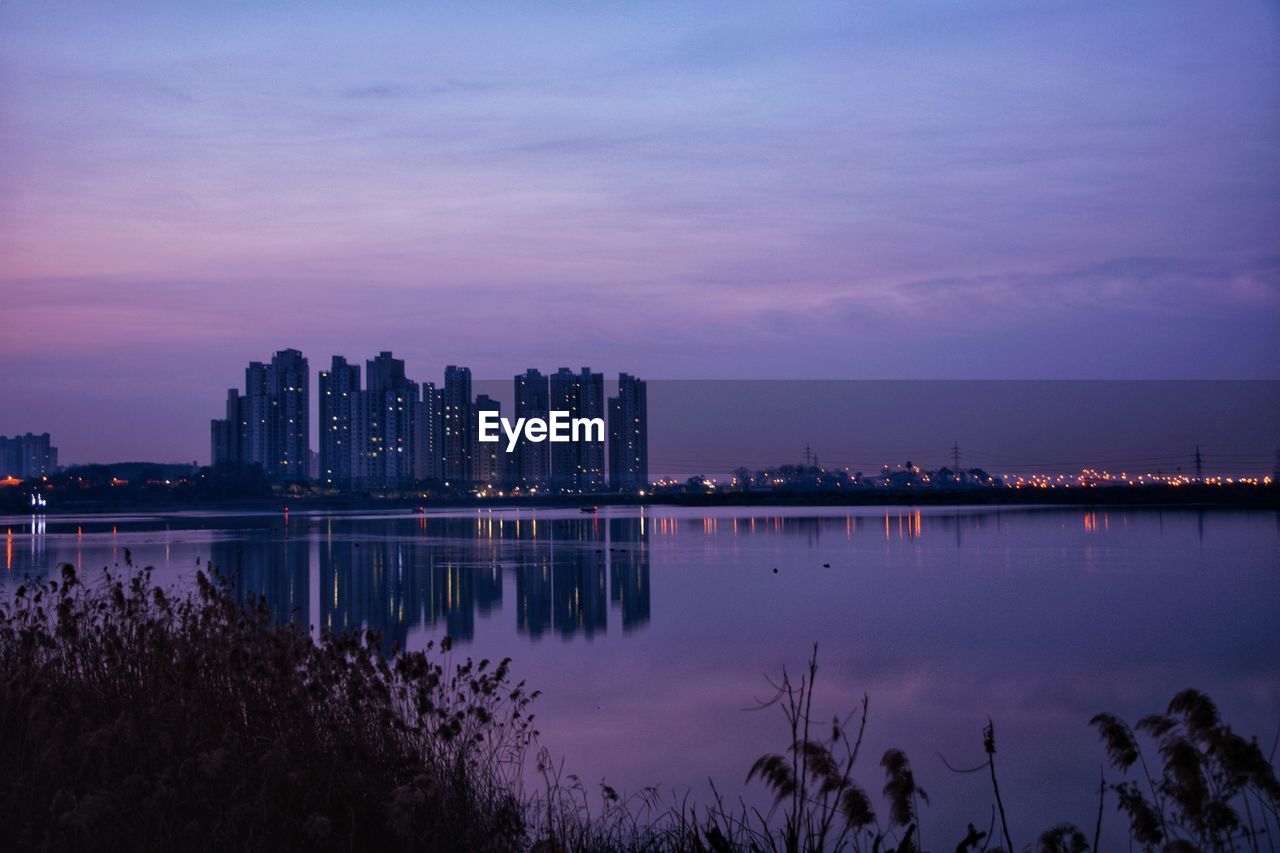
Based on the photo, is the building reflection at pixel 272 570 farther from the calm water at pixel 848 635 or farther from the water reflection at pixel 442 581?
the calm water at pixel 848 635

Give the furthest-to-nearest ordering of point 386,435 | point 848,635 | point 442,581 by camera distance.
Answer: point 386,435, point 442,581, point 848,635

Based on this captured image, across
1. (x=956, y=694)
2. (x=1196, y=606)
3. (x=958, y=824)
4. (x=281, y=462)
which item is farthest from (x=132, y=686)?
(x=281, y=462)

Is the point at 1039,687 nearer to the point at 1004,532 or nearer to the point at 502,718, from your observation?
the point at 502,718

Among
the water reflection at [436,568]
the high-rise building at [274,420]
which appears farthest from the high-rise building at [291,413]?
the water reflection at [436,568]

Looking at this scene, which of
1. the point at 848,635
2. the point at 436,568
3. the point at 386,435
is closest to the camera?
the point at 848,635

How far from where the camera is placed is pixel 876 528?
5862 centimetres

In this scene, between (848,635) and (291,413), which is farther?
(291,413)

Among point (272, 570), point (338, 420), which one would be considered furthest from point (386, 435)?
point (272, 570)

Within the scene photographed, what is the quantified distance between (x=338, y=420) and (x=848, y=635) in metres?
176

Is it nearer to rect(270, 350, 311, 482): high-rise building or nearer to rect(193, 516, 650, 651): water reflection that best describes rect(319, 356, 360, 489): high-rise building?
rect(270, 350, 311, 482): high-rise building

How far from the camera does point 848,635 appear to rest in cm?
1745

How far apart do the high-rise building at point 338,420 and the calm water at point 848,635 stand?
148m

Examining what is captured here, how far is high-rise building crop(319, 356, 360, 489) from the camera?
184250mm

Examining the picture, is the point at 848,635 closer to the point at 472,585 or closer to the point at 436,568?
the point at 472,585
